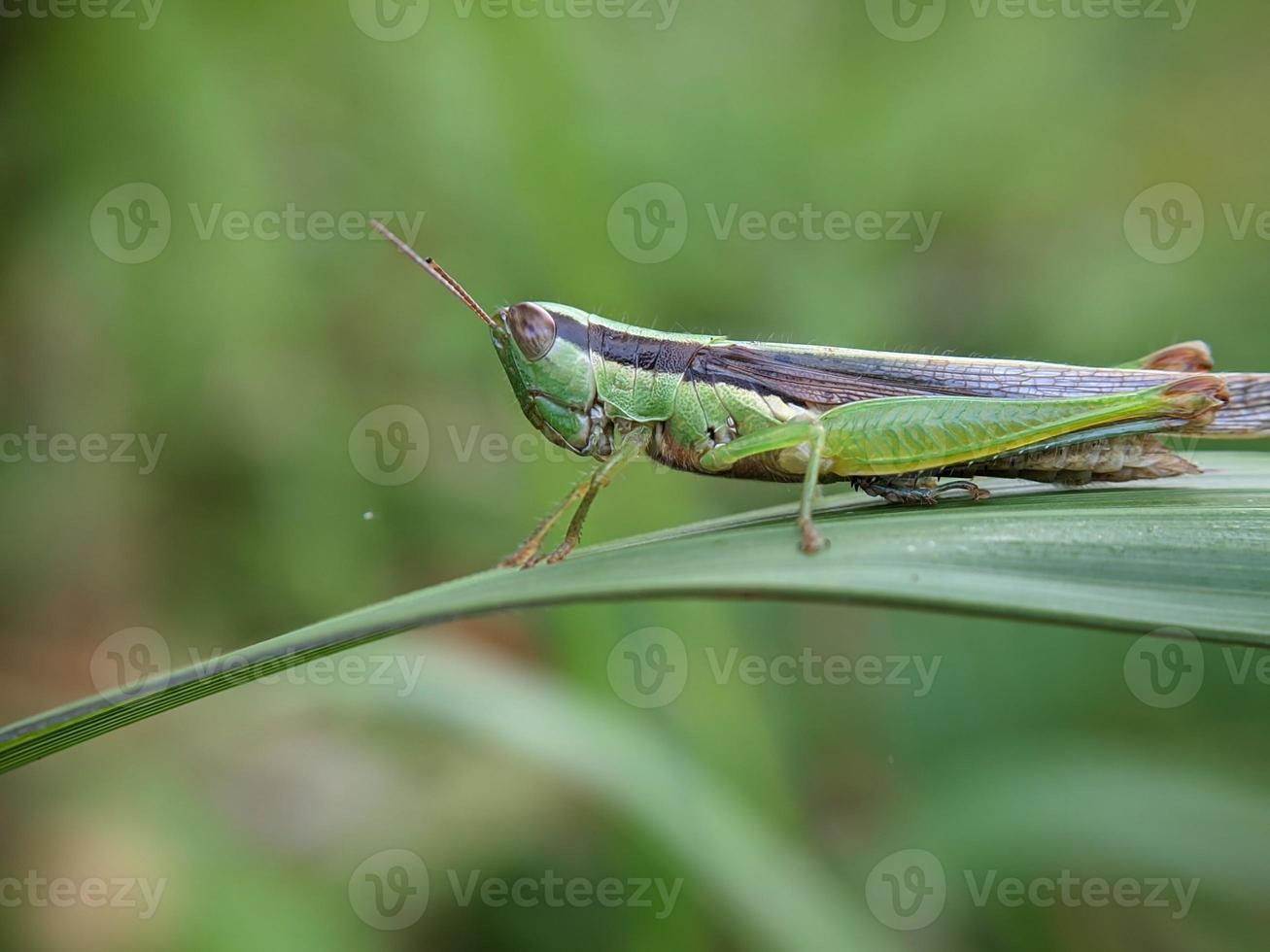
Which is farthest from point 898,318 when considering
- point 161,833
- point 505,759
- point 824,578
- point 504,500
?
point 161,833

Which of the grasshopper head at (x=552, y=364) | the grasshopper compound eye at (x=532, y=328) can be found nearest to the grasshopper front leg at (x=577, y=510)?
the grasshopper head at (x=552, y=364)

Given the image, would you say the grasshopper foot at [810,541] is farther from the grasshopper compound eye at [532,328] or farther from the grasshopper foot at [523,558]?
the grasshopper compound eye at [532,328]

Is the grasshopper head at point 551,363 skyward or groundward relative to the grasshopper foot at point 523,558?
skyward

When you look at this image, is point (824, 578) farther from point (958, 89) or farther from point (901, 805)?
point (958, 89)

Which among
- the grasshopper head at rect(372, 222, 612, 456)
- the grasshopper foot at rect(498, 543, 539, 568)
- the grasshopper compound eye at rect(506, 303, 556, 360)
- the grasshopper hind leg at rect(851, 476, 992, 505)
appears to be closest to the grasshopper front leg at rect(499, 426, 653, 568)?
the grasshopper foot at rect(498, 543, 539, 568)

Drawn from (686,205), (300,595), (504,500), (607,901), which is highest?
(686,205)

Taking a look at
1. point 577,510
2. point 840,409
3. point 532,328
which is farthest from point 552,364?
point 840,409

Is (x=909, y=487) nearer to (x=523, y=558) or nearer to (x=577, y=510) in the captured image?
(x=577, y=510)
